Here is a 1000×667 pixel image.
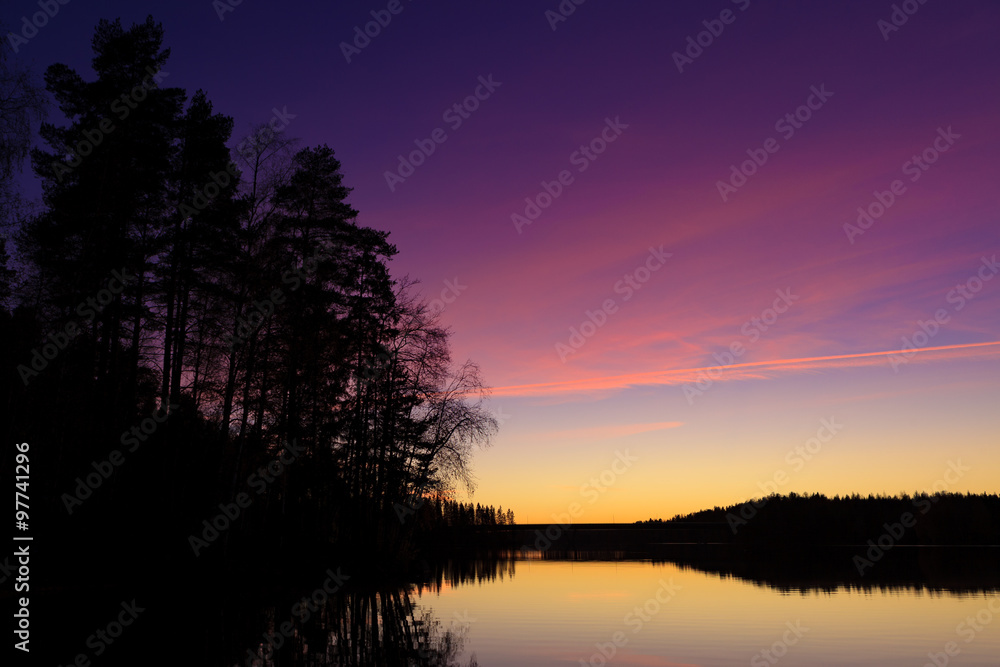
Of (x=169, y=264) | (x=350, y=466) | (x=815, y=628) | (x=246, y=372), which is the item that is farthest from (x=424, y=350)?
(x=815, y=628)

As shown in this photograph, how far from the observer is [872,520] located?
496ft

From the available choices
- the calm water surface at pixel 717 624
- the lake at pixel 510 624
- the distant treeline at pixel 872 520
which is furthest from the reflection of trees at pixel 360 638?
the distant treeline at pixel 872 520

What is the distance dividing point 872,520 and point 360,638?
522ft

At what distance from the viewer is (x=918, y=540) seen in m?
144

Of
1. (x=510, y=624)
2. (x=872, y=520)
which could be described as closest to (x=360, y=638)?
(x=510, y=624)

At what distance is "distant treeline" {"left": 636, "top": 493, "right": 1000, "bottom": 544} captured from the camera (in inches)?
5330

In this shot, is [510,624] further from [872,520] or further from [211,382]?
[872,520]

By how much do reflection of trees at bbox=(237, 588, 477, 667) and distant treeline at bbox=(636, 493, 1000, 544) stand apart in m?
143

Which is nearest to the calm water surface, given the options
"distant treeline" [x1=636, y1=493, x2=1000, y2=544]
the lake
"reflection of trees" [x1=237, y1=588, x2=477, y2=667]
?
the lake

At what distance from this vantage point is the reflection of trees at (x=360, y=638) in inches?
581

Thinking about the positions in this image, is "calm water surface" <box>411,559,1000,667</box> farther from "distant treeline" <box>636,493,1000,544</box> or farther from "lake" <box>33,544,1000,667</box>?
"distant treeline" <box>636,493,1000,544</box>

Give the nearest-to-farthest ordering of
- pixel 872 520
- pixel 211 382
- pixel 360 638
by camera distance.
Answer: pixel 360 638, pixel 211 382, pixel 872 520

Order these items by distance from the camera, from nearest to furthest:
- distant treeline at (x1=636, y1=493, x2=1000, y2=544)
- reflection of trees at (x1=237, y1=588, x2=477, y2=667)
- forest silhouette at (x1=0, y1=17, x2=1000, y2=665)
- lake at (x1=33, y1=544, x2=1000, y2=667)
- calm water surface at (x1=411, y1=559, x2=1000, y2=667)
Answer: reflection of trees at (x1=237, y1=588, x2=477, y2=667) → lake at (x1=33, y1=544, x2=1000, y2=667) → calm water surface at (x1=411, y1=559, x2=1000, y2=667) → forest silhouette at (x1=0, y1=17, x2=1000, y2=665) → distant treeline at (x1=636, y1=493, x2=1000, y2=544)

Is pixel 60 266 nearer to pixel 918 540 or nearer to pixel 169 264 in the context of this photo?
pixel 169 264
